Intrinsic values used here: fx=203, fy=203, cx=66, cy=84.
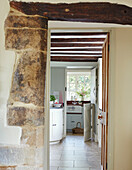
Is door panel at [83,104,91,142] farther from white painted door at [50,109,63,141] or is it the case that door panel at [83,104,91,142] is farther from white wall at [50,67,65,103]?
white wall at [50,67,65,103]

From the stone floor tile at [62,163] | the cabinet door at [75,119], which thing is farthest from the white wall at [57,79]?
the stone floor tile at [62,163]

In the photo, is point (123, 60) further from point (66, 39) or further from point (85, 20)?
point (66, 39)

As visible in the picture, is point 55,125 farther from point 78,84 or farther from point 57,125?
point 78,84

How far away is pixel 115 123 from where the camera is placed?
2844 millimetres

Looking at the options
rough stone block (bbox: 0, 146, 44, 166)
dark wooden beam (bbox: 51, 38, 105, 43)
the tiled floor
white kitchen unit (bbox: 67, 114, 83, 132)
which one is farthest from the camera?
white kitchen unit (bbox: 67, 114, 83, 132)

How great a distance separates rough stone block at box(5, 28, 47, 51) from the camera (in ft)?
6.47

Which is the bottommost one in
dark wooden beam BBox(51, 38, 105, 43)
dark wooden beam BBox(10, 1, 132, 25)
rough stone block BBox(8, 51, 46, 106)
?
rough stone block BBox(8, 51, 46, 106)

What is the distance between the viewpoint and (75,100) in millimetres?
7188

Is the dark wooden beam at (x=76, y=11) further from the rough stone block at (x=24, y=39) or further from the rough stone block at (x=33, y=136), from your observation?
the rough stone block at (x=33, y=136)

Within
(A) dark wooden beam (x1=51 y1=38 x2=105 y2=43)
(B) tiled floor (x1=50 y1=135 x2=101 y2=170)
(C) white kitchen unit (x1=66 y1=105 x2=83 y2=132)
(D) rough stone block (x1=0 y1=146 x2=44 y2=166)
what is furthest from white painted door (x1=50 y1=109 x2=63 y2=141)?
(D) rough stone block (x1=0 y1=146 x2=44 y2=166)

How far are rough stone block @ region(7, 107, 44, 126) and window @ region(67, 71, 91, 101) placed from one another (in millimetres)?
5281

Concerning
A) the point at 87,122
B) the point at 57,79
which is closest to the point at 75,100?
the point at 57,79

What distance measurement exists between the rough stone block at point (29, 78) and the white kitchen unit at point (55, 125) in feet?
11.1

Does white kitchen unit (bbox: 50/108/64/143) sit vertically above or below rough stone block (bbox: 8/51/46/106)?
below
